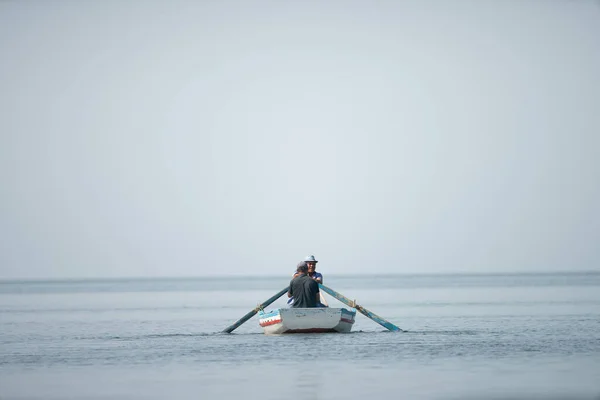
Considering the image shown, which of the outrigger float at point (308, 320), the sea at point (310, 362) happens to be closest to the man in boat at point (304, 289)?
the outrigger float at point (308, 320)

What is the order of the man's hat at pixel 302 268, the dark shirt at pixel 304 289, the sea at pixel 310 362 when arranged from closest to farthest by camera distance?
the sea at pixel 310 362 < the dark shirt at pixel 304 289 < the man's hat at pixel 302 268

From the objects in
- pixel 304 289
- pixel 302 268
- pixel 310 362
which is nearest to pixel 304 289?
pixel 304 289

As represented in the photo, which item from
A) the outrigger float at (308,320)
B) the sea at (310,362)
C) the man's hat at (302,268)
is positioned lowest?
the sea at (310,362)

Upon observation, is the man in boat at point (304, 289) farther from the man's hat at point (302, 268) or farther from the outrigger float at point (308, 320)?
the outrigger float at point (308, 320)

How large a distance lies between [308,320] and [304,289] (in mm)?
1211

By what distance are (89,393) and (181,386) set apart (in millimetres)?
2215

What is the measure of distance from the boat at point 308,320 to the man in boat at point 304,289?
37cm

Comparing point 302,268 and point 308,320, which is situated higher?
point 302,268

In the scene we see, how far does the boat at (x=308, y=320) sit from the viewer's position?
37.7 metres

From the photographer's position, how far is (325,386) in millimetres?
24484

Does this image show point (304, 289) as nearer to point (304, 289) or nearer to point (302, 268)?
point (304, 289)

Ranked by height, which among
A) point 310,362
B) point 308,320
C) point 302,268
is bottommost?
point 310,362

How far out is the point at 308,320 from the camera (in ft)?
124

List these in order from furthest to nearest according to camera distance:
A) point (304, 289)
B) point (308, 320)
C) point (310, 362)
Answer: point (308, 320)
point (304, 289)
point (310, 362)
